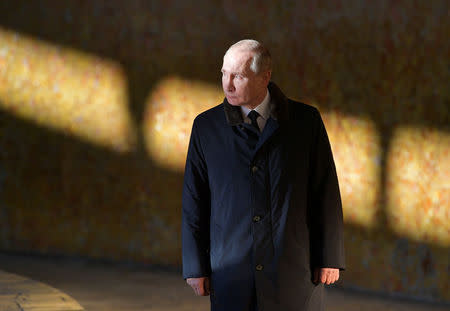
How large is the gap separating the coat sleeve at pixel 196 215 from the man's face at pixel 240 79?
0.63 feet

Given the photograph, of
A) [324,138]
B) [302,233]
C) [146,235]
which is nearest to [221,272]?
[302,233]

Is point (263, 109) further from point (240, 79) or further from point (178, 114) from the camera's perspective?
point (178, 114)

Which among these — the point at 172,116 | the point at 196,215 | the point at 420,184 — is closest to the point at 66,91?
the point at 172,116

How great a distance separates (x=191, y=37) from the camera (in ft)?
19.0

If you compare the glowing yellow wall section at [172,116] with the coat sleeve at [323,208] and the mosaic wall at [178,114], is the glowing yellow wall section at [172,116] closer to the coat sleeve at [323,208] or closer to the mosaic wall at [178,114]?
the mosaic wall at [178,114]

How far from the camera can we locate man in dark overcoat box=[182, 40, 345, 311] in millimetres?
2158

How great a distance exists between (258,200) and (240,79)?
1.15 ft

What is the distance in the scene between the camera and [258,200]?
7.11 feet

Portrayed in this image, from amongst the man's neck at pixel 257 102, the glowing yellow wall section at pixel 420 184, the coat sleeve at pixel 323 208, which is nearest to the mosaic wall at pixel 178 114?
the glowing yellow wall section at pixel 420 184

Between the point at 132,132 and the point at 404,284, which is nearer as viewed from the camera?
the point at 404,284

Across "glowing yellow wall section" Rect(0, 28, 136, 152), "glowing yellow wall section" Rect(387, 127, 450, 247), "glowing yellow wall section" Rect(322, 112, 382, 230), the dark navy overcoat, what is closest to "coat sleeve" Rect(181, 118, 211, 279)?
the dark navy overcoat

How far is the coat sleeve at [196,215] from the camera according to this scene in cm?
225

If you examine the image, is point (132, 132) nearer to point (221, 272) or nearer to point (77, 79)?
point (77, 79)

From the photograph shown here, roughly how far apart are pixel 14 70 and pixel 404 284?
3.60 m
